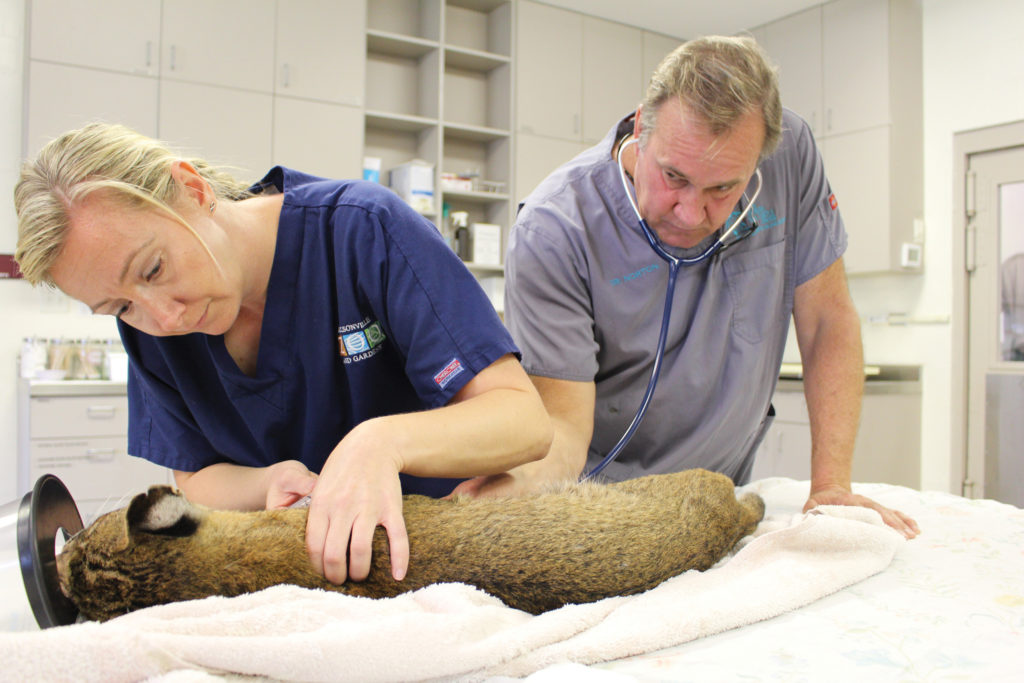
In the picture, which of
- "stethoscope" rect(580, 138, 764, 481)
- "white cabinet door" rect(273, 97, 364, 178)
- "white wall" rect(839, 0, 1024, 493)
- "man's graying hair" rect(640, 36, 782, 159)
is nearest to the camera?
"man's graying hair" rect(640, 36, 782, 159)

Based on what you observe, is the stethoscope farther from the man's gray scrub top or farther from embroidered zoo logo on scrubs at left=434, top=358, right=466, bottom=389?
embroidered zoo logo on scrubs at left=434, top=358, right=466, bottom=389

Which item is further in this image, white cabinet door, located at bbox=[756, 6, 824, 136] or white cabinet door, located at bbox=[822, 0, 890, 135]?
white cabinet door, located at bbox=[756, 6, 824, 136]

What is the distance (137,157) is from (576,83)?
4351mm

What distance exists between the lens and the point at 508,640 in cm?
71

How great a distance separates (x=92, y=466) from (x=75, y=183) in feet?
8.78

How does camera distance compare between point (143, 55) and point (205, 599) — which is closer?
point (205, 599)

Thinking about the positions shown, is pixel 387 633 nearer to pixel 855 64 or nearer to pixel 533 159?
pixel 533 159

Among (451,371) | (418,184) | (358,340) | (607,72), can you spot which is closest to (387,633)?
(451,371)

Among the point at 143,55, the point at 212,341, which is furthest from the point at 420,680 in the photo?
the point at 143,55

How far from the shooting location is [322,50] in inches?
158

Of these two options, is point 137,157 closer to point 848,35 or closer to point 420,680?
point 420,680

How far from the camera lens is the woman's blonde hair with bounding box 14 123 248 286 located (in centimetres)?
88

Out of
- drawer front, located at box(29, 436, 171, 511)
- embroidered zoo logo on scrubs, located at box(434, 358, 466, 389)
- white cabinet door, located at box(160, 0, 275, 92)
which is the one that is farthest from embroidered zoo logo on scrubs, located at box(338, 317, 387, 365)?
white cabinet door, located at box(160, 0, 275, 92)

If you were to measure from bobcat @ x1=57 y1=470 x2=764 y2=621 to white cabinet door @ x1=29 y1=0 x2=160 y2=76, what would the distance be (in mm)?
3397
